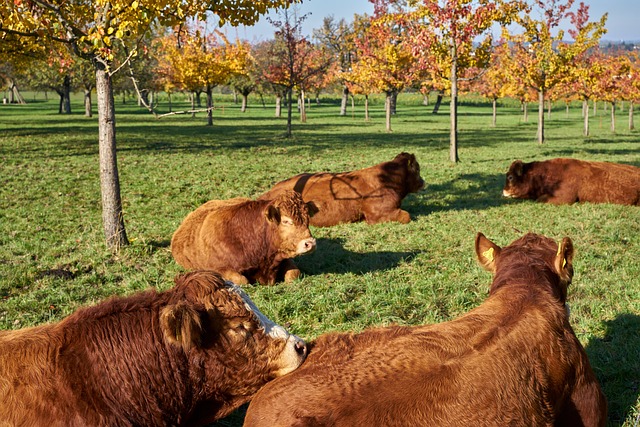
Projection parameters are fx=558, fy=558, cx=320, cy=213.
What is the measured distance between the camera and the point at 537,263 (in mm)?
3918

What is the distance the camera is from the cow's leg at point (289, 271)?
7336 millimetres

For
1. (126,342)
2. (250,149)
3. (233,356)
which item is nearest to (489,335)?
(233,356)

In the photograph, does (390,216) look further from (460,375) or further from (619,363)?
(460,375)

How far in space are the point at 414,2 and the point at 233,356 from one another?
18037 millimetres

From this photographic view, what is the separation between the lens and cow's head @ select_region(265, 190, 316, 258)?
7.06 m

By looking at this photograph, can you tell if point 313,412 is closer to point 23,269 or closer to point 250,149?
point 23,269

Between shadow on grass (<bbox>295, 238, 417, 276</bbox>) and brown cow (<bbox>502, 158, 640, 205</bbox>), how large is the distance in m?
5.81

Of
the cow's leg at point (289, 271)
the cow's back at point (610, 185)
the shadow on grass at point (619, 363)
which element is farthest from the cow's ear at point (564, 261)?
the cow's back at point (610, 185)

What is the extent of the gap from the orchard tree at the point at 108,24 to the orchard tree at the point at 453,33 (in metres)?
10.6

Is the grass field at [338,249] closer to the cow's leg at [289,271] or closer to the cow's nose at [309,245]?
the cow's leg at [289,271]

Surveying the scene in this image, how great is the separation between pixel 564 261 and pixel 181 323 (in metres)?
2.64

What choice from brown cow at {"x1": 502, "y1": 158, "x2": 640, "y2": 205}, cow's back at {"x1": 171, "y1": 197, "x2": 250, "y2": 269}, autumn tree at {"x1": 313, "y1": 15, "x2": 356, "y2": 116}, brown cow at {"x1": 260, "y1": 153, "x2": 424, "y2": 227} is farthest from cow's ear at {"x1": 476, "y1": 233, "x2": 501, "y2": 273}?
autumn tree at {"x1": 313, "y1": 15, "x2": 356, "y2": 116}

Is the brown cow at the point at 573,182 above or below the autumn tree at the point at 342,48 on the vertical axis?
below

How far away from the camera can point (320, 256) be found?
8.51 meters
